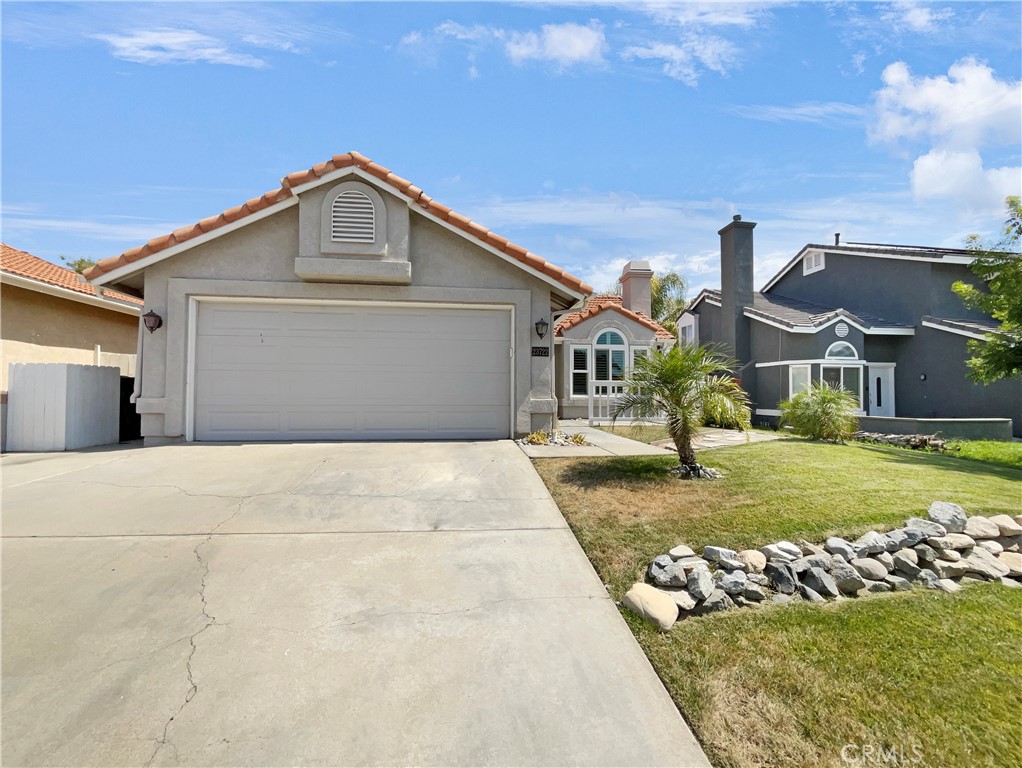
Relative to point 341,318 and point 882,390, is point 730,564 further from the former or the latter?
point 882,390

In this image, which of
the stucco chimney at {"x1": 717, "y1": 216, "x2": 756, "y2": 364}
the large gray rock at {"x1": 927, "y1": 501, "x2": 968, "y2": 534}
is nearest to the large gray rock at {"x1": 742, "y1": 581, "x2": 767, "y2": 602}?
the large gray rock at {"x1": 927, "y1": 501, "x2": 968, "y2": 534}

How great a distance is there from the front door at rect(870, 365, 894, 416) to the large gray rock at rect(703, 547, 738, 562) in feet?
60.3

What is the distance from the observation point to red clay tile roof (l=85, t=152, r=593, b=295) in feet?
26.3

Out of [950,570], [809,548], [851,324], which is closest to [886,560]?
[950,570]

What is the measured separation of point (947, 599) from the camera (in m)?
3.60

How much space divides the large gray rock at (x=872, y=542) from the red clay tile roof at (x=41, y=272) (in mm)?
12337

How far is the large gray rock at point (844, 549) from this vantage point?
3985mm

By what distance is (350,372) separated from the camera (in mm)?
8711

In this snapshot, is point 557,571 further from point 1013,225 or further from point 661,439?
point 1013,225

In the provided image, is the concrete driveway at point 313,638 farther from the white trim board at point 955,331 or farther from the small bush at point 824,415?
the white trim board at point 955,331

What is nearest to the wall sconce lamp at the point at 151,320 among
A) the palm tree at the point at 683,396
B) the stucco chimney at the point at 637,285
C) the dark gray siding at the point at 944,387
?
the palm tree at the point at 683,396

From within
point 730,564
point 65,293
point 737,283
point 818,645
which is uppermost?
point 737,283

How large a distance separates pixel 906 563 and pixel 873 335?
17.8 metres

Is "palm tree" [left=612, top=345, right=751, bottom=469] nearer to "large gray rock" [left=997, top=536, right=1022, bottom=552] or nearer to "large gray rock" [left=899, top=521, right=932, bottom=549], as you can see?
"large gray rock" [left=899, top=521, right=932, bottom=549]
